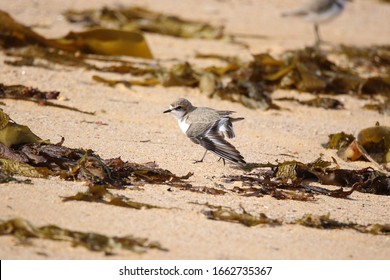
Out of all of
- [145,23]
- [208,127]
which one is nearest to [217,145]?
[208,127]

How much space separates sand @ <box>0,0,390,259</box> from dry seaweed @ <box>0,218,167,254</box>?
4 centimetres

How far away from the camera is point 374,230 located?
439cm

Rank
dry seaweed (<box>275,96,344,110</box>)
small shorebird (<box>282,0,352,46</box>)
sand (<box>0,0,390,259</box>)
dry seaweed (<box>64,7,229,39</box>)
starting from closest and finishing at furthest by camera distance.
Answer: sand (<box>0,0,390,259</box>) → dry seaweed (<box>275,96,344,110</box>) → dry seaweed (<box>64,7,229,39</box>) → small shorebird (<box>282,0,352,46</box>)

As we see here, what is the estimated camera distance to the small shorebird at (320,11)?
10359 mm

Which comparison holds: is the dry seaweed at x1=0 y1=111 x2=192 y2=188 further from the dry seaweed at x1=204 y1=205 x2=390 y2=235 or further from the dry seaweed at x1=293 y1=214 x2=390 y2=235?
the dry seaweed at x1=293 y1=214 x2=390 y2=235

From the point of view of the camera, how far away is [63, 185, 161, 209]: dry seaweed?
4.32m

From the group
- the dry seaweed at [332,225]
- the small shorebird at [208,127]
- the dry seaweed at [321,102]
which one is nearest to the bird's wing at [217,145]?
the small shorebird at [208,127]

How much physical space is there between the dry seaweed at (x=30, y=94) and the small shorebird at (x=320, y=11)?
4778 millimetres

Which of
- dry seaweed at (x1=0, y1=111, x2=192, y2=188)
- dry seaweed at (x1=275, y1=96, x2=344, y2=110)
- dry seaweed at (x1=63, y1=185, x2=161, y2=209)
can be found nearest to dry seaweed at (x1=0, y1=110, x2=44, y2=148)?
dry seaweed at (x1=0, y1=111, x2=192, y2=188)

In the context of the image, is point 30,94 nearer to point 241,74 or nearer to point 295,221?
point 241,74

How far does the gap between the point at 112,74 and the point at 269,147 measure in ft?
6.67

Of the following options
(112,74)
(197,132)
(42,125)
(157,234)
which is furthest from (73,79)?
(157,234)

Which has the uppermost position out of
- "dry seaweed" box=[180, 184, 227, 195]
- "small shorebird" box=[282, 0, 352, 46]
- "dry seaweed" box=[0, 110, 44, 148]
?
"small shorebird" box=[282, 0, 352, 46]

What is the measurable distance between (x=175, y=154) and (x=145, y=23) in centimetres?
402
